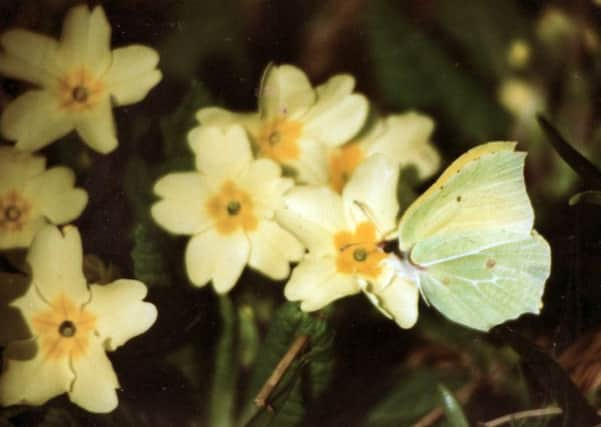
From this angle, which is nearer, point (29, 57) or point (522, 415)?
point (29, 57)

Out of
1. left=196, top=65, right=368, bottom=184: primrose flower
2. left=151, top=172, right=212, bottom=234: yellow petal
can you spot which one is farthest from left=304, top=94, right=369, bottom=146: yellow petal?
left=151, top=172, right=212, bottom=234: yellow petal

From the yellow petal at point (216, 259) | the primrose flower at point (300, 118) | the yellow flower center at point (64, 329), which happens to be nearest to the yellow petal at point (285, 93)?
the primrose flower at point (300, 118)

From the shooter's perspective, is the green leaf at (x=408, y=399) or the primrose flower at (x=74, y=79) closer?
the primrose flower at (x=74, y=79)

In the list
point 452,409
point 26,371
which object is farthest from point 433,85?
point 26,371

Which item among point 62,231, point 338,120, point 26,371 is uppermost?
point 338,120

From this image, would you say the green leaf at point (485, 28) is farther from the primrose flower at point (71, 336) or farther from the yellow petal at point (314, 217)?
the primrose flower at point (71, 336)

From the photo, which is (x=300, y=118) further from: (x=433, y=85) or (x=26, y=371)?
(x=26, y=371)
